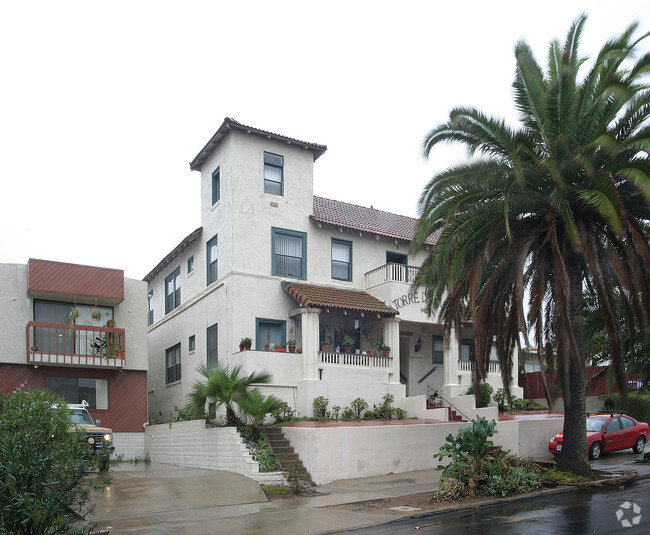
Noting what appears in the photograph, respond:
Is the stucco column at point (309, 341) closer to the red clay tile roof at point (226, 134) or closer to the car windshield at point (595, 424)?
the red clay tile roof at point (226, 134)

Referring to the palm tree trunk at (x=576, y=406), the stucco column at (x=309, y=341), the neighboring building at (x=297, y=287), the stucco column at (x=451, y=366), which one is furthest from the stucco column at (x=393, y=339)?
the palm tree trunk at (x=576, y=406)

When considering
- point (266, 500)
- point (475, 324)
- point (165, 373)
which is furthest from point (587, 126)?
point (165, 373)

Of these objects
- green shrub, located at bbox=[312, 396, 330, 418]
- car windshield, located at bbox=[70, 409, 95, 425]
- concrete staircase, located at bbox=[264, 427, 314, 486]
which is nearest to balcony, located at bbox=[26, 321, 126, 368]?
car windshield, located at bbox=[70, 409, 95, 425]

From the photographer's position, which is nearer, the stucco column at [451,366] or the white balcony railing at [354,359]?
the white balcony railing at [354,359]

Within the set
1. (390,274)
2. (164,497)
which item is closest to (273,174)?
(390,274)

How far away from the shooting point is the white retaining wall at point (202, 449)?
18.7 metres

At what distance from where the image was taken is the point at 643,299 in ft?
49.3

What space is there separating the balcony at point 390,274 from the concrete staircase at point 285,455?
325 inches

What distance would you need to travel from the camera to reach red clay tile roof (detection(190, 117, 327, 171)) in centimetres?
2505

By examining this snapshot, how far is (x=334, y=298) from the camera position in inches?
993

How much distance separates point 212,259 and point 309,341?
5.84m

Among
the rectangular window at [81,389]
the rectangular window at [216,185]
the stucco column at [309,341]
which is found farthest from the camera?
the rectangular window at [216,185]

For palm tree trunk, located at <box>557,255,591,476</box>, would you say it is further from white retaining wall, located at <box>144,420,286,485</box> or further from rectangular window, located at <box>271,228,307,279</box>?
rectangular window, located at <box>271,228,307,279</box>

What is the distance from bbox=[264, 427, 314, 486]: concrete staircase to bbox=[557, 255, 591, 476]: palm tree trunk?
678 cm
